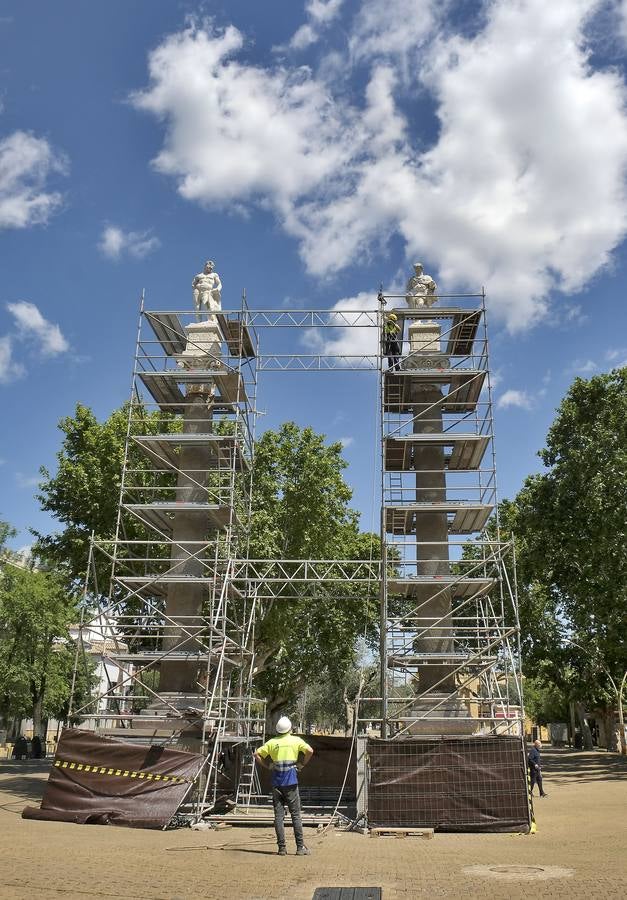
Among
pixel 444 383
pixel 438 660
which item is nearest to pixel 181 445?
pixel 444 383

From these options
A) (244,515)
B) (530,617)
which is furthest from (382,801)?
(530,617)

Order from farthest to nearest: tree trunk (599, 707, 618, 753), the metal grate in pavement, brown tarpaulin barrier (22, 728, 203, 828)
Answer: tree trunk (599, 707, 618, 753), brown tarpaulin barrier (22, 728, 203, 828), the metal grate in pavement

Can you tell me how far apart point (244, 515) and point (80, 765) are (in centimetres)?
1220

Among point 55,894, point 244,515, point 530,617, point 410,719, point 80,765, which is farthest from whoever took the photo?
point 530,617

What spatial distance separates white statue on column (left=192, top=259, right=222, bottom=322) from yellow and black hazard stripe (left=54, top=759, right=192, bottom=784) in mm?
12762

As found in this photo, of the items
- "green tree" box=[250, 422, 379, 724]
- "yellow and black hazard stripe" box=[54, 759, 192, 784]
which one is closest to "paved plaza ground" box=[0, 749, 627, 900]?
"yellow and black hazard stripe" box=[54, 759, 192, 784]

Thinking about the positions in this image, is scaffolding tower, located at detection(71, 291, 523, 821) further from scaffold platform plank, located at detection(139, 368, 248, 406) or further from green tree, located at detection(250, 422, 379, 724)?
green tree, located at detection(250, 422, 379, 724)

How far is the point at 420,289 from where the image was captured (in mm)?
22422

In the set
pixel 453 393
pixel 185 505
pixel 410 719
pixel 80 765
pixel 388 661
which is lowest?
pixel 80 765

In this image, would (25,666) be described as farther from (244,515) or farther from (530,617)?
(530,617)

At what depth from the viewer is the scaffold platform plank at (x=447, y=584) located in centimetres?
1858

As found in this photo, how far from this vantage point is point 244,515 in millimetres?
26469

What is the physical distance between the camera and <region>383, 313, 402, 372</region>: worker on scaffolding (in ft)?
71.3

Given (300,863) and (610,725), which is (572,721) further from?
(300,863)
